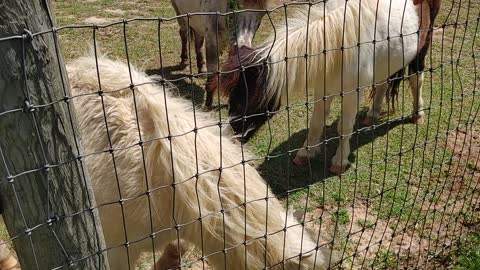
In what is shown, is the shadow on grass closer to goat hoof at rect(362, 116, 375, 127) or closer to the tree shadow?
goat hoof at rect(362, 116, 375, 127)

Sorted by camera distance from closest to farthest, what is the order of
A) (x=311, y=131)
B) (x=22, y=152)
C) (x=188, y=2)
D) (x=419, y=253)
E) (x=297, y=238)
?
(x=22, y=152) < (x=297, y=238) < (x=419, y=253) < (x=311, y=131) < (x=188, y=2)

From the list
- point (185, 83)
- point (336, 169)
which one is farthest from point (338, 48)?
point (185, 83)

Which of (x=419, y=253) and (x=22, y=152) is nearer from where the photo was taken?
(x=22, y=152)

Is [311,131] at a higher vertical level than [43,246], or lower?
lower

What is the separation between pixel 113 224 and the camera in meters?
2.44

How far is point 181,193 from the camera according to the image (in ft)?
7.60

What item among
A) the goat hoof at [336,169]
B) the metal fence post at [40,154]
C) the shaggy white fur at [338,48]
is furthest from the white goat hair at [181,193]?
the goat hoof at [336,169]

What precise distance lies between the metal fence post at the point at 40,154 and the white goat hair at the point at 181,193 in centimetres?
68

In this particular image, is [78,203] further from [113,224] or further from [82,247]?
[113,224]

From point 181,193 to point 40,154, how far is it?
97 centimetres

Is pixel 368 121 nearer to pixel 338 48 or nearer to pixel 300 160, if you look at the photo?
pixel 300 160

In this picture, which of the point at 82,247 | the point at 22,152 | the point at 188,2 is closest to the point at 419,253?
the point at 82,247

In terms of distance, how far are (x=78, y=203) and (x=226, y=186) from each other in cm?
93

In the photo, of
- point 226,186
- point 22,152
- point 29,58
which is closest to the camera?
point 29,58
